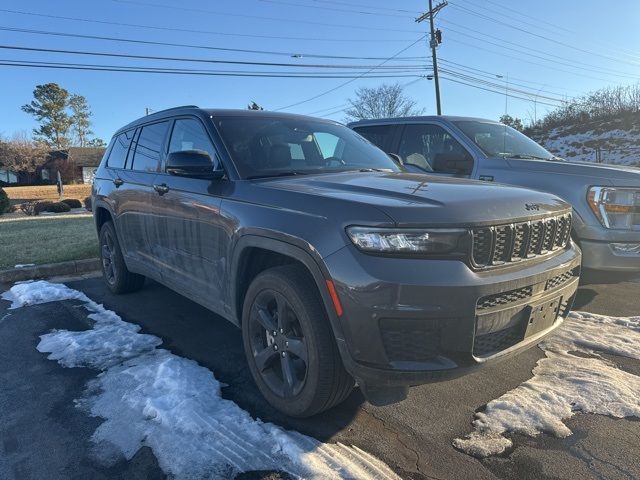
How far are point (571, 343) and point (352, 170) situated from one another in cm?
224

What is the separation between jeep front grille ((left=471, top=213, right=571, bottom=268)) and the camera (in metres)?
2.36

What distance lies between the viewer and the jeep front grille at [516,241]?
236 centimetres

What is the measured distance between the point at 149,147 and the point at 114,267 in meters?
1.62

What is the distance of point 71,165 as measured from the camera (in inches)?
2096

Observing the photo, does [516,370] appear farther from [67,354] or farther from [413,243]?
Answer: [67,354]

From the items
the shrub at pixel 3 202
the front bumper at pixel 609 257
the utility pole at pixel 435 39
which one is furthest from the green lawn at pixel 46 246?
the utility pole at pixel 435 39

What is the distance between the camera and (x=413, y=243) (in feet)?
7.39

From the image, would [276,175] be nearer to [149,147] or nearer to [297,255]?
[297,255]

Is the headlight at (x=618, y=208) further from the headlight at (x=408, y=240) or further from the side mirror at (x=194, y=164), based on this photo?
the side mirror at (x=194, y=164)

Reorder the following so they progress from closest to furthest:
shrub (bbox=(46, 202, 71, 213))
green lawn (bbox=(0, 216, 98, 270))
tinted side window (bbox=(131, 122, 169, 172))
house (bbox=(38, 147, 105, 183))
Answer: tinted side window (bbox=(131, 122, 169, 172))
green lawn (bbox=(0, 216, 98, 270))
shrub (bbox=(46, 202, 71, 213))
house (bbox=(38, 147, 105, 183))

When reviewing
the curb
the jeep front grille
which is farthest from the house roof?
the jeep front grille

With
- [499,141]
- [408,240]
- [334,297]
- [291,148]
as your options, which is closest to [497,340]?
[408,240]

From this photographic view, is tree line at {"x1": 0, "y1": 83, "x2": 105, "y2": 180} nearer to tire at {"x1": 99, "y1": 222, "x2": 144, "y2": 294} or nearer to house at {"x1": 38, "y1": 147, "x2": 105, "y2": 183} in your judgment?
house at {"x1": 38, "y1": 147, "x2": 105, "y2": 183}

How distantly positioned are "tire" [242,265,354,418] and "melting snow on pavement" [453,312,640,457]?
775mm
